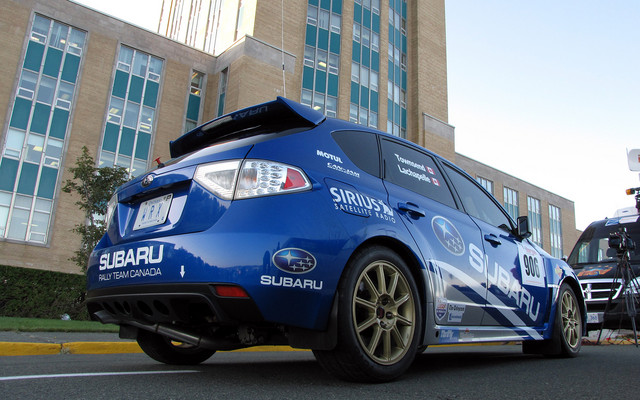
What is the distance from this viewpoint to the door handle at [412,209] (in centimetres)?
313

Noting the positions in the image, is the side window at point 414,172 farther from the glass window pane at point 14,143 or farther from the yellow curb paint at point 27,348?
the glass window pane at point 14,143

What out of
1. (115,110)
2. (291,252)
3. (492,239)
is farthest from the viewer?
(115,110)

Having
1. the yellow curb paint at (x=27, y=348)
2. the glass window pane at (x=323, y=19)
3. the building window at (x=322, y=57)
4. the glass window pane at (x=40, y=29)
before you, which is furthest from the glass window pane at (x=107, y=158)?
the yellow curb paint at (x=27, y=348)

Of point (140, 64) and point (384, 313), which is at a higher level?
point (140, 64)

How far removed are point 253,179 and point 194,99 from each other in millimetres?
27753

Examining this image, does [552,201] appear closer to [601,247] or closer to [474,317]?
[601,247]

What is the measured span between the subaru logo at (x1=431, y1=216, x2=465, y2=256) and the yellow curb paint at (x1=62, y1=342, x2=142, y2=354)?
3.97 meters

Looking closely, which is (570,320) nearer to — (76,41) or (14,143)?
(14,143)

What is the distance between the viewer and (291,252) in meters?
2.37

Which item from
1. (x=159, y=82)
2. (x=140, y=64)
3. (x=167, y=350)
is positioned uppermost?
(x=140, y=64)

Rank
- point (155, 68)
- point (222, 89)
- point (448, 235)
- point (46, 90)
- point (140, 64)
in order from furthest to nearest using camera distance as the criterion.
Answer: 1. point (222, 89)
2. point (155, 68)
3. point (140, 64)
4. point (46, 90)
5. point (448, 235)

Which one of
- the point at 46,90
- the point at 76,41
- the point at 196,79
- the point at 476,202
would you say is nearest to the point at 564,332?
the point at 476,202

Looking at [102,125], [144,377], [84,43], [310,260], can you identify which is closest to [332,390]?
[310,260]

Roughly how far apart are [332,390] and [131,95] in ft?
88.1
